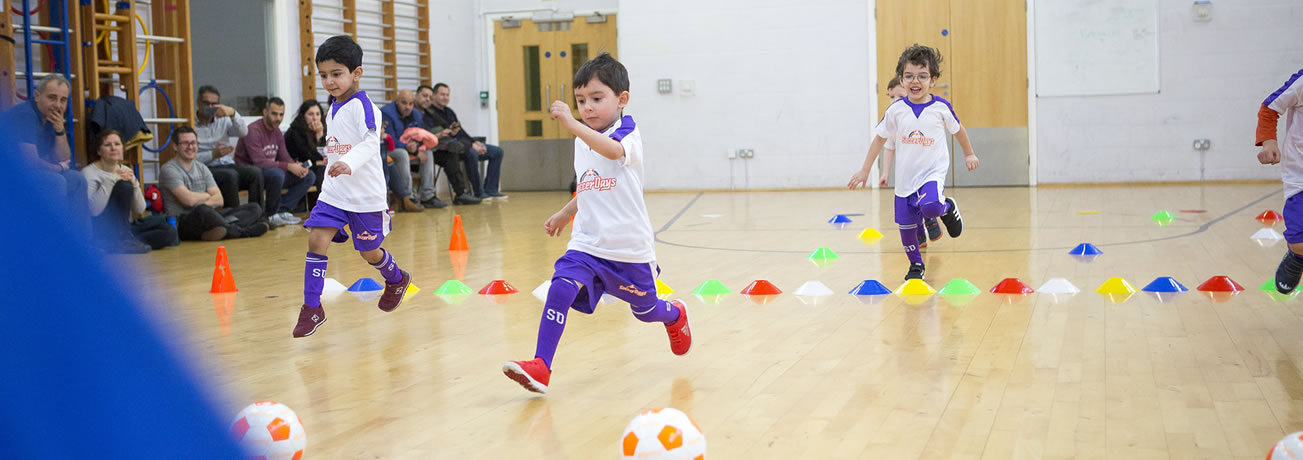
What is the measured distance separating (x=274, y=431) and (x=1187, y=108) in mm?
13217

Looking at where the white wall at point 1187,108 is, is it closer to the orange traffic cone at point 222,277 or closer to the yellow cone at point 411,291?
the yellow cone at point 411,291

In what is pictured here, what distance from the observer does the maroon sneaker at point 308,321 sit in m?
4.39

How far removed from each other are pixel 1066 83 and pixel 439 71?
8.15 metres

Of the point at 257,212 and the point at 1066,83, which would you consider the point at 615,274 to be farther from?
the point at 1066,83

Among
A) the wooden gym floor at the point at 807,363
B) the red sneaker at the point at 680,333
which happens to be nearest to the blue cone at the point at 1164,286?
the wooden gym floor at the point at 807,363

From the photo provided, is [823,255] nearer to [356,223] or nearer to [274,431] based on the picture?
[356,223]

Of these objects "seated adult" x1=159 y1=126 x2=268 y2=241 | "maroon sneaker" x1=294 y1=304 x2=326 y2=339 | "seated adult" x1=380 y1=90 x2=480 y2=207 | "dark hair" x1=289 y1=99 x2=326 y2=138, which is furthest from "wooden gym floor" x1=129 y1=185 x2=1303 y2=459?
"seated adult" x1=380 y1=90 x2=480 y2=207

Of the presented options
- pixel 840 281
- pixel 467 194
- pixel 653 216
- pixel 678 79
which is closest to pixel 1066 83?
pixel 678 79

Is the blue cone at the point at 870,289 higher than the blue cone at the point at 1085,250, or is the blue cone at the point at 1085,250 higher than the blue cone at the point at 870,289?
the blue cone at the point at 1085,250

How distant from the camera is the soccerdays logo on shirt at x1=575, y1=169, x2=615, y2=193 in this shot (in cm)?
355

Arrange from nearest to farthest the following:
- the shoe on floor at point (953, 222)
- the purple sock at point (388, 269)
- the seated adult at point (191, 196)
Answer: the purple sock at point (388, 269) → the shoe on floor at point (953, 222) → the seated adult at point (191, 196)

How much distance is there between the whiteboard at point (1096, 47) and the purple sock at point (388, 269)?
35.5 feet

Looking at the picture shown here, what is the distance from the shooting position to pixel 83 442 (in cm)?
72

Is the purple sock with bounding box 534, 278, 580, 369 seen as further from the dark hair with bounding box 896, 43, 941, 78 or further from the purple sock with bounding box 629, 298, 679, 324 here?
the dark hair with bounding box 896, 43, 941, 78
